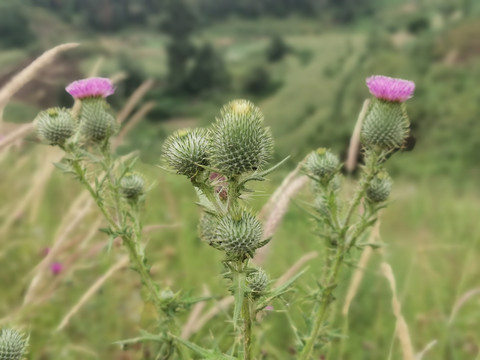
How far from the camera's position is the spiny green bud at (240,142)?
52.1 inches

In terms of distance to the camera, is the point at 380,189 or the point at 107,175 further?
the point at 380,189

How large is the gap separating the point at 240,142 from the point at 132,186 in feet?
2.02

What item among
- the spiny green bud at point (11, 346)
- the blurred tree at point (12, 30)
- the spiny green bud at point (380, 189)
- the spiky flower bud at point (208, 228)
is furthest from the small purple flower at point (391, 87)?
the blurred tree at point (12, 30)

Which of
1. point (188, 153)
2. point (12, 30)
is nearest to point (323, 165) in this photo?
point (188, 153)

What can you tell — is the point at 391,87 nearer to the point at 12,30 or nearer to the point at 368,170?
the point at 368,170

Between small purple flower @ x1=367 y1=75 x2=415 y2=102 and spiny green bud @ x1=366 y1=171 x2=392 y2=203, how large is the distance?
0.26 m

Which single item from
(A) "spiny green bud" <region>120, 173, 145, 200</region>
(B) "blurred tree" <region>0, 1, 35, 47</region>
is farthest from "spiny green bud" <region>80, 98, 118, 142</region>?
(B) "blurred tree" <region>0, 1, 35, 47</region>

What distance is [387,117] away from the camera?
1.75 meters

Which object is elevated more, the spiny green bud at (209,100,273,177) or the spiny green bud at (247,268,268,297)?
the spiny green bud at (209,100,273,177)

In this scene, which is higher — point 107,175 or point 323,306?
point 107,175

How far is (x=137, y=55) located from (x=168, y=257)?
15376 millimetres

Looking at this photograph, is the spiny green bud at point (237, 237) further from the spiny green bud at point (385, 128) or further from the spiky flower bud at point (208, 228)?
the spiny green bud at point (385, 128)

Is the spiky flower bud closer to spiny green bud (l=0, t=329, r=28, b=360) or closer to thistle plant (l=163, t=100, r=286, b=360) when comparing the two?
thistle plant (l=163, t=100, r=286, b=360)

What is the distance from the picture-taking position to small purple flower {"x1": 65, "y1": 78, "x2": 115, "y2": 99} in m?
1.89
